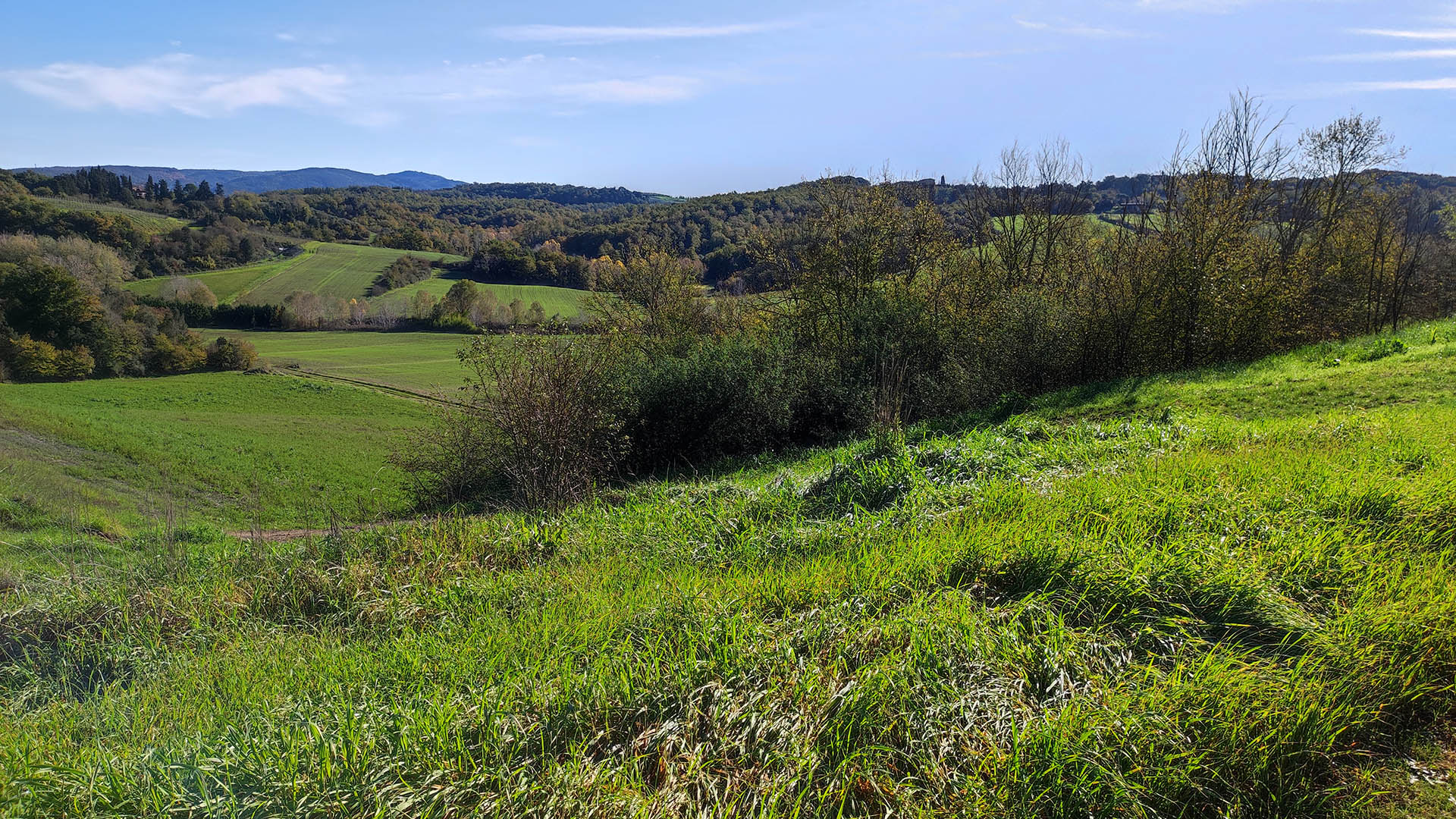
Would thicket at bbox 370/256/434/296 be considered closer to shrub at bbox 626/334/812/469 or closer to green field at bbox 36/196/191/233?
green field at bbox 36/196/191/233

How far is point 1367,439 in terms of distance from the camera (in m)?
5.91

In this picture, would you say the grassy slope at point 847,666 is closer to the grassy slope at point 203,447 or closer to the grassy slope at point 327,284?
the grassy slope at point 203,447

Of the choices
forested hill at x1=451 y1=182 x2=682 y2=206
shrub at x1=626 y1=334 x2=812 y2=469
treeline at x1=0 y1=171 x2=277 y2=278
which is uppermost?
forested hill at x1=451 y1=182 x2=682 y2=206

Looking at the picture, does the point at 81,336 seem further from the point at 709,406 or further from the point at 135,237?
the point at 709,406

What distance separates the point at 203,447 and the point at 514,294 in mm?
53281

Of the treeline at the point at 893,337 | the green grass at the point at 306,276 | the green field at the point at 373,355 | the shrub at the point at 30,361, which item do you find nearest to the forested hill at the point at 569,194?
the green grass at the point at 306,276

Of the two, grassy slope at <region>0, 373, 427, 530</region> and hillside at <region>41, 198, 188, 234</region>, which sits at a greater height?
hillside at <region>41, 198, 188, 234</region>

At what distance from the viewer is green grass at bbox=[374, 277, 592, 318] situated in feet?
249

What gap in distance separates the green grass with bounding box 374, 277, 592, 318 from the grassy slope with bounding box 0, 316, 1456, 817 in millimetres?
68117

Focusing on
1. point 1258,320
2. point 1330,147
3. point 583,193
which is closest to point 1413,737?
point 1258,320

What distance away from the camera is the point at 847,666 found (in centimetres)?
324

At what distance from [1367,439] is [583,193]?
18908cm

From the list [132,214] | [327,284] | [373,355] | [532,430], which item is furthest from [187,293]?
[532,430]

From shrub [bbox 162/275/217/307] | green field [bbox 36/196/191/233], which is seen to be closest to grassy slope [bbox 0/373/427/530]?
shrub [bbox 162/275/217/307]
